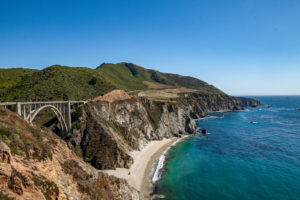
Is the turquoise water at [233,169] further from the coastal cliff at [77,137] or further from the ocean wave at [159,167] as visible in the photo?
the coastal cliff at [77,137]

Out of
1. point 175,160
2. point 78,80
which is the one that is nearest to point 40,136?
point 175,160

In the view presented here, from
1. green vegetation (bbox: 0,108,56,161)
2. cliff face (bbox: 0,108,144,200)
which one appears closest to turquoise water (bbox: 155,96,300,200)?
cliff face (bbox: 0,108,144,200)

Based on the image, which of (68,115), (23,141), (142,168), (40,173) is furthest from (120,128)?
(40,173)

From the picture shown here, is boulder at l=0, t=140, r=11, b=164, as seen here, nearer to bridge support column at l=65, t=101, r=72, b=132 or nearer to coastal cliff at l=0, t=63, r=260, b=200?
coastal cliff at l=0, t=63, r=260, b=200

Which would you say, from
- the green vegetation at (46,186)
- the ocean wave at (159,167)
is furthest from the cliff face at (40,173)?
the ocean wave at (159,167)

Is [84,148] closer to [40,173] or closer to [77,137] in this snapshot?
[77,137]
